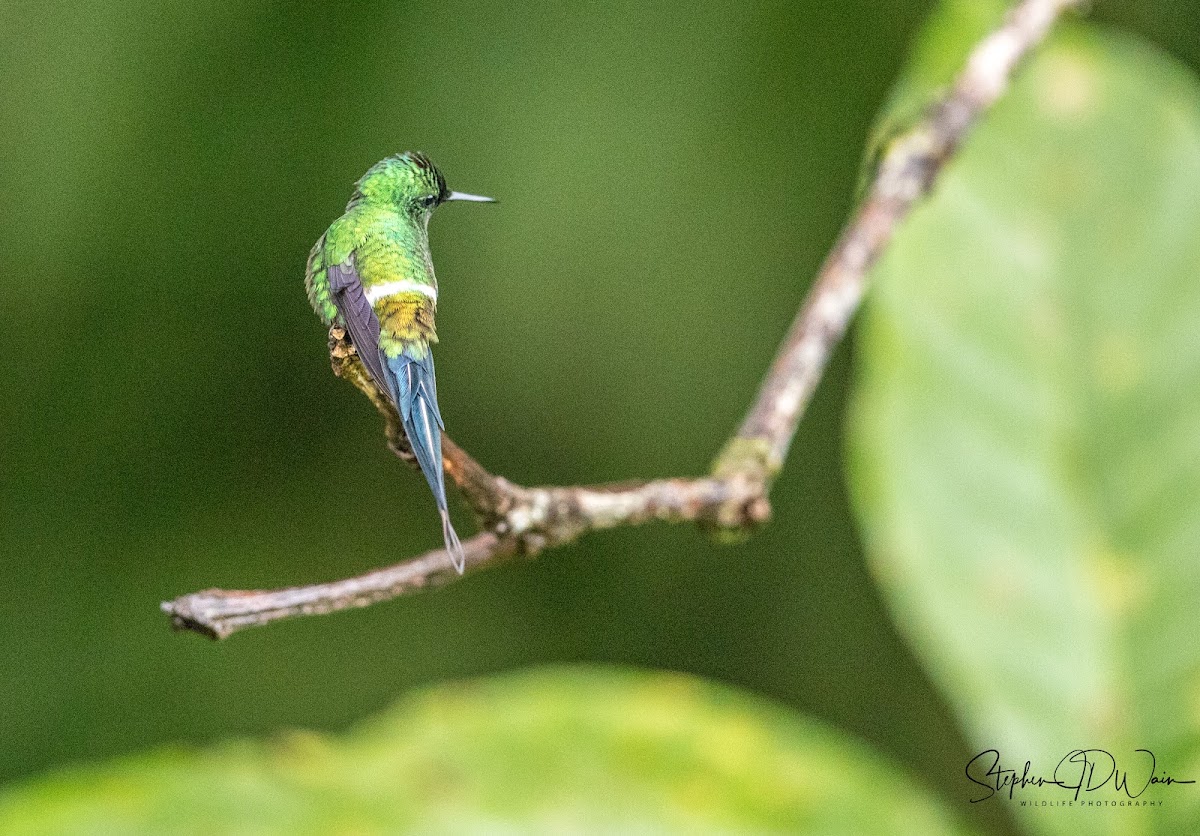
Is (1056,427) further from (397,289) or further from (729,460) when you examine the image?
(397,289)

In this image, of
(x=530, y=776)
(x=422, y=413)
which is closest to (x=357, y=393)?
(x=530, y=776)

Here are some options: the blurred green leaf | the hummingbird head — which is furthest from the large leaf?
the hummingbird head

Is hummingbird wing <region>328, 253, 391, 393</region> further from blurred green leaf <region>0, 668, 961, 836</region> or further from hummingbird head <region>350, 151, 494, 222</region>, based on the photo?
blurred green leaf <region>0, 668, 961, 836</region>

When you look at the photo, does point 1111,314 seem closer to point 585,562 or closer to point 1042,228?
point 1042,228

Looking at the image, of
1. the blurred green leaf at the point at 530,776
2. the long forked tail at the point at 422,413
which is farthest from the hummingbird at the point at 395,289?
the blurred green leaf at the point at 530,776

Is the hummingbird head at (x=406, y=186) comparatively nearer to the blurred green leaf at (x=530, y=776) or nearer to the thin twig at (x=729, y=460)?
the thin twig at (x=729, y=460)

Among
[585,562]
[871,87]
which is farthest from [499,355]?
[871,87]
